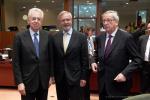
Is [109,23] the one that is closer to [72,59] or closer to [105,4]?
[72,59]

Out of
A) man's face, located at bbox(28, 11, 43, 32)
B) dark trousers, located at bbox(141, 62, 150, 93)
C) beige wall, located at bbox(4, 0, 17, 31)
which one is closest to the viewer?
man's face, located at bbox(28, 11, 43, 32)

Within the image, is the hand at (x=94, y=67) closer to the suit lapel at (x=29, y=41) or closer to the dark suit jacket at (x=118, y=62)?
the dark suit jacket at (x=118, y=62)

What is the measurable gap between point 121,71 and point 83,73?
16.7 inches

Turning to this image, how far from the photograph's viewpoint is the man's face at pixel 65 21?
11.9 ft

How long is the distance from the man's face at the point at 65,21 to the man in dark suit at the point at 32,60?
0.30 m

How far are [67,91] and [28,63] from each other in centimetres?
62

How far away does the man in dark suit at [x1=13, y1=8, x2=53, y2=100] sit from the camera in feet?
11.1

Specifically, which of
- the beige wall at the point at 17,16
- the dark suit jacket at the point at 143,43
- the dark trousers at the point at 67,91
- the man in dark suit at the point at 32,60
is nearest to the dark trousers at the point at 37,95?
the man in dark suit at the point at 32,60

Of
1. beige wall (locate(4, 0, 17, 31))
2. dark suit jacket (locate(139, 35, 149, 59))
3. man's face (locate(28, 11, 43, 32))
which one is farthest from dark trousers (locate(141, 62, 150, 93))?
beige wall (locate(4, 0, 17, 31))

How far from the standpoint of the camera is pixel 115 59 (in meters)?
3.54

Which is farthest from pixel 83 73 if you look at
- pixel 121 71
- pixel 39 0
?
pixel 39 0

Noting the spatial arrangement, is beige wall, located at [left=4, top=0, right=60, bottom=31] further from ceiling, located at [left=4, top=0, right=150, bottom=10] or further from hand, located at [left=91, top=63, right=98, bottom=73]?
hand, located at [left=91, top=63, right=98, bottom=73]

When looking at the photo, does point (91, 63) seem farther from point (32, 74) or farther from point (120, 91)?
point (32, 74)

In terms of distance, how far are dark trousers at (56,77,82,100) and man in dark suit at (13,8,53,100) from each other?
280mm
